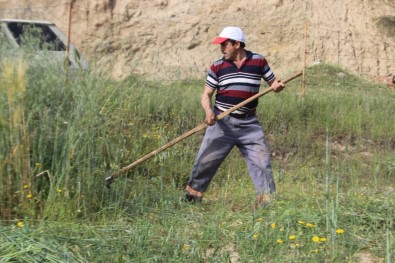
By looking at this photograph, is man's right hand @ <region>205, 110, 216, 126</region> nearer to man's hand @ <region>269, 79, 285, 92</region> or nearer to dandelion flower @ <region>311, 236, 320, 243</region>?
man's hand @ <region>269, 79, 285, 92</region>

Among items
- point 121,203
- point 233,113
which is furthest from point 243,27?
point 121,203

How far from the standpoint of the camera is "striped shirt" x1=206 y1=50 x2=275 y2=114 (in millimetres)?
5469

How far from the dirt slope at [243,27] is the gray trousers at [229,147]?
28.8ft

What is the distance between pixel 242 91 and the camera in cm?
546

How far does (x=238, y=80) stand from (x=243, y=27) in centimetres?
1060

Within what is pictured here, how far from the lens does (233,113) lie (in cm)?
546

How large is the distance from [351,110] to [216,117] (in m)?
4.51

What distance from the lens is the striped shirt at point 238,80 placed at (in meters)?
5.47

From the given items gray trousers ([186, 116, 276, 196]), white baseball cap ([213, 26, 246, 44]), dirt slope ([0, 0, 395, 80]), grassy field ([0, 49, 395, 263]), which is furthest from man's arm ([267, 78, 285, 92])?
dirt slope ([0, 0, 395, 80])

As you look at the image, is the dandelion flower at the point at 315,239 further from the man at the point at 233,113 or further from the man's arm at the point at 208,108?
the man's arm at the point at 208,108

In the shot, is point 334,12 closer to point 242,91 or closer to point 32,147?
point 242,91

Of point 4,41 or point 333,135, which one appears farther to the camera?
point 333,135

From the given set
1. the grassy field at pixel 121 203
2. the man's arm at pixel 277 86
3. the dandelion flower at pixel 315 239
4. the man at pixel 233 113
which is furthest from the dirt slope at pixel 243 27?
the dandelion flower at pixel 315 239

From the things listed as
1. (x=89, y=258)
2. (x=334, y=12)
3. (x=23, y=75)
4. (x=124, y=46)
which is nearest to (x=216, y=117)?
(x=23, y=75)
